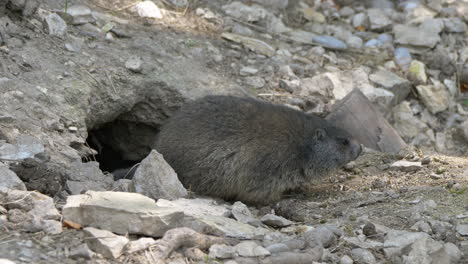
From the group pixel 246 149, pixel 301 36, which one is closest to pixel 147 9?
pixel 301 36

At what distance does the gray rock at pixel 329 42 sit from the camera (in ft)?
29.6

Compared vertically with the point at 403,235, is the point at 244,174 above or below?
below

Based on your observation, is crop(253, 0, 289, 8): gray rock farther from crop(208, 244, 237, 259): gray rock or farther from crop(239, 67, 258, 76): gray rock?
crop(208, 244, 237, 259): gray rock

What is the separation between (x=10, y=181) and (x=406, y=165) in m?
3.93

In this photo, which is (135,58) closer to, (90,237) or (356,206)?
(356,206)

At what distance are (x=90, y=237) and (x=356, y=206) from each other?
258 cm

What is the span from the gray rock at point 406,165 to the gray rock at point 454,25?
12.0 ft

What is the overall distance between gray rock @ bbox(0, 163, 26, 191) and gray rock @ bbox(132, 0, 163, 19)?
418 centimetres

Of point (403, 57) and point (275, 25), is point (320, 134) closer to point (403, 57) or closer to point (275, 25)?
point (275, 25)

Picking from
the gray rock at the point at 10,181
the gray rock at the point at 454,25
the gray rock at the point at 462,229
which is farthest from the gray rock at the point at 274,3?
the gray rock at the point at 10,181

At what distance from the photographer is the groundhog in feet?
20.7

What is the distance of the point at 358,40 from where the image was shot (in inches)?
367

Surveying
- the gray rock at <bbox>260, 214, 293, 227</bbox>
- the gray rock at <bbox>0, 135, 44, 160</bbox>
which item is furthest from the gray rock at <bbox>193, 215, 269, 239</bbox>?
the gray rock at <bbox>0, 135, 44, 160</bbox>

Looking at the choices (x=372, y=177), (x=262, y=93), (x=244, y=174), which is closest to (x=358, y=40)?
(x=262, y=93)
